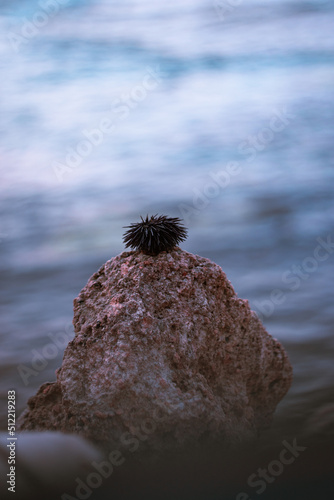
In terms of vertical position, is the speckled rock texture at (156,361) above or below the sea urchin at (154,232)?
below

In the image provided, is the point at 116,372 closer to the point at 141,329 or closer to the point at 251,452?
the point at 141,329

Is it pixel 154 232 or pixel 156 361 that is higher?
pixel 154 232

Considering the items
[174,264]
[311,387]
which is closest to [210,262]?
[174,264]

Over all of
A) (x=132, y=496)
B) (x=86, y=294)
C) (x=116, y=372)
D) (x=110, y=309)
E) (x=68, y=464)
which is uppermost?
(x=86, y=294)
